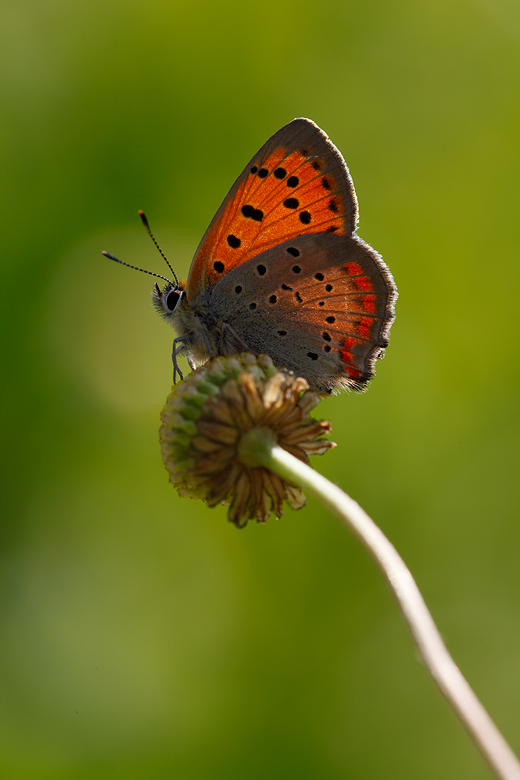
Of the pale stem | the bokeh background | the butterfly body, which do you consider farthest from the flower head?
the bokeh background

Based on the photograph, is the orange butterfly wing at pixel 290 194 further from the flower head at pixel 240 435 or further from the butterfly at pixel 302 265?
the flower head at pixel 240 435

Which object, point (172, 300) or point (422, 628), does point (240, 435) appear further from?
point (172, 300)

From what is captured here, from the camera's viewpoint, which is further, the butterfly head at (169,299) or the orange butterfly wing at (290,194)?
the butterfly head at (169,299)

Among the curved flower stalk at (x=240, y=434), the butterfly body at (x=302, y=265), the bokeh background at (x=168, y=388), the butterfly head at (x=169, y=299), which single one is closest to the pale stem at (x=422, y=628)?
the curved flower stalk at (x=240, y=434)

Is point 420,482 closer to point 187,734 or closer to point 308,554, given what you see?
point 308,554

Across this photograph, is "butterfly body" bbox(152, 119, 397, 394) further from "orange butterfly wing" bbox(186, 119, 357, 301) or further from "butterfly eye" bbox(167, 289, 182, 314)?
"butterfly eye" bbox(167, 289, 182, 314)

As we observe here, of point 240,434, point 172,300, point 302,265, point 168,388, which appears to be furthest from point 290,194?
point 168,388
